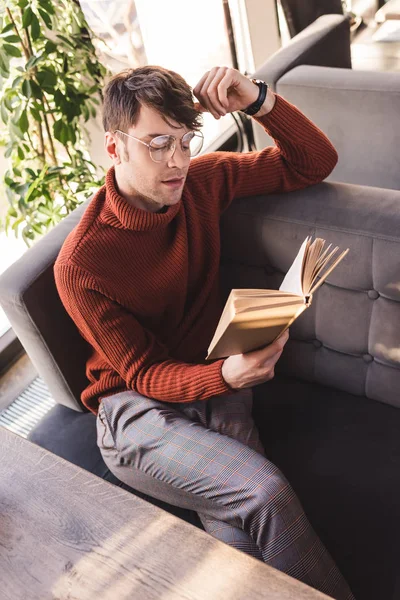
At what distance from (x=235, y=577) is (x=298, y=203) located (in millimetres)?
812

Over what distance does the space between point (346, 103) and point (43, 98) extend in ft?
3.11

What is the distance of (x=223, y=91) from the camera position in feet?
4.21

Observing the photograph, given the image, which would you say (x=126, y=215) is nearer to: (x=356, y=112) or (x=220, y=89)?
(x=220, y=89)

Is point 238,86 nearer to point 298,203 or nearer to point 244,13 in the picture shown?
point 298,203

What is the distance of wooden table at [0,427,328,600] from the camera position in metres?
0.82

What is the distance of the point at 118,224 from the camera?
121cm

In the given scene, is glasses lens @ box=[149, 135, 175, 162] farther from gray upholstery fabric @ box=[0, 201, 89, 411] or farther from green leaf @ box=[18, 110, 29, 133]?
green leaf @ box=[18, 110, 29, 133]

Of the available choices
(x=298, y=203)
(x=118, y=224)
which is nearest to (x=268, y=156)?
(x=298, y=203)

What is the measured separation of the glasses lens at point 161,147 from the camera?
3.77ft

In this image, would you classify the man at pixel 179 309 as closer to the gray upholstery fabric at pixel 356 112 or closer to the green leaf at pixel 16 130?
the gray upholstery fabric at pixel 356 112

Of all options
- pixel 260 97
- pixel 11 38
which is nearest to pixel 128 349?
pixel 260 97

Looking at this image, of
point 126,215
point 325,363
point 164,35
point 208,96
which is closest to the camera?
point 126,215

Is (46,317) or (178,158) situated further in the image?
(46,317)

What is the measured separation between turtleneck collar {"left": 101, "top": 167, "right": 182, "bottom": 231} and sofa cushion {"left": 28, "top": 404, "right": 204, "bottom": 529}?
530 mm
